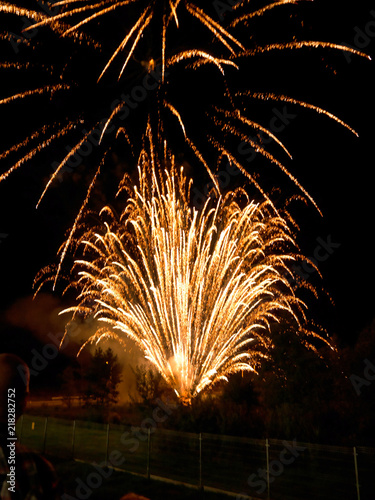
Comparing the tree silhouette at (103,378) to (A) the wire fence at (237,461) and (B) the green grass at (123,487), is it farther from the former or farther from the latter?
(B) the green grass at (123,487)

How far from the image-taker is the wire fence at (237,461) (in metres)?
11.0

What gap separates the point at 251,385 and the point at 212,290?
756 cm

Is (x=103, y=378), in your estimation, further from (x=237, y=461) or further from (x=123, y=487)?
(x=237, y=461)

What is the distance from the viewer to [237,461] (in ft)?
43.4

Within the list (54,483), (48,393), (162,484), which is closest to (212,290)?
(162,484)

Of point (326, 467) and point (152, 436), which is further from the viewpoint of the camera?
point (152, 436)

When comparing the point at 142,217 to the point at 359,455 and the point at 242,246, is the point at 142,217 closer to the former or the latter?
the point at 242,246

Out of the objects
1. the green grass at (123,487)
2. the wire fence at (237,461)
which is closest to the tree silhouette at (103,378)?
the wire fence at (237,461)

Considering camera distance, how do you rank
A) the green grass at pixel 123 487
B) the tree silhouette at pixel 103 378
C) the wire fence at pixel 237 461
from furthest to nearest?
the tree silhouette at pixel 103 378 < the green grass at pixel 123 487 < the wire fence at pixel 237 461

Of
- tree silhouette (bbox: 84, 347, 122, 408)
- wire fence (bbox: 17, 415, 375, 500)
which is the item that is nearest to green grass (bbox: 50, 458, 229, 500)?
wire fence (bbox: 17, 415, 375, 500)

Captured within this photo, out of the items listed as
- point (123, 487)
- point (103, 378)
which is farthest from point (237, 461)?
point (103, 378)

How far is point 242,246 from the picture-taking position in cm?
2156

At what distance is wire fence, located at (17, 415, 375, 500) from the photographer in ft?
36.0

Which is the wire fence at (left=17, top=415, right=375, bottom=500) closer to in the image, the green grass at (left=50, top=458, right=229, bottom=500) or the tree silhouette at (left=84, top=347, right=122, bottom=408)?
the green grass at (left=50, top=458, right=229, bottom=500)
